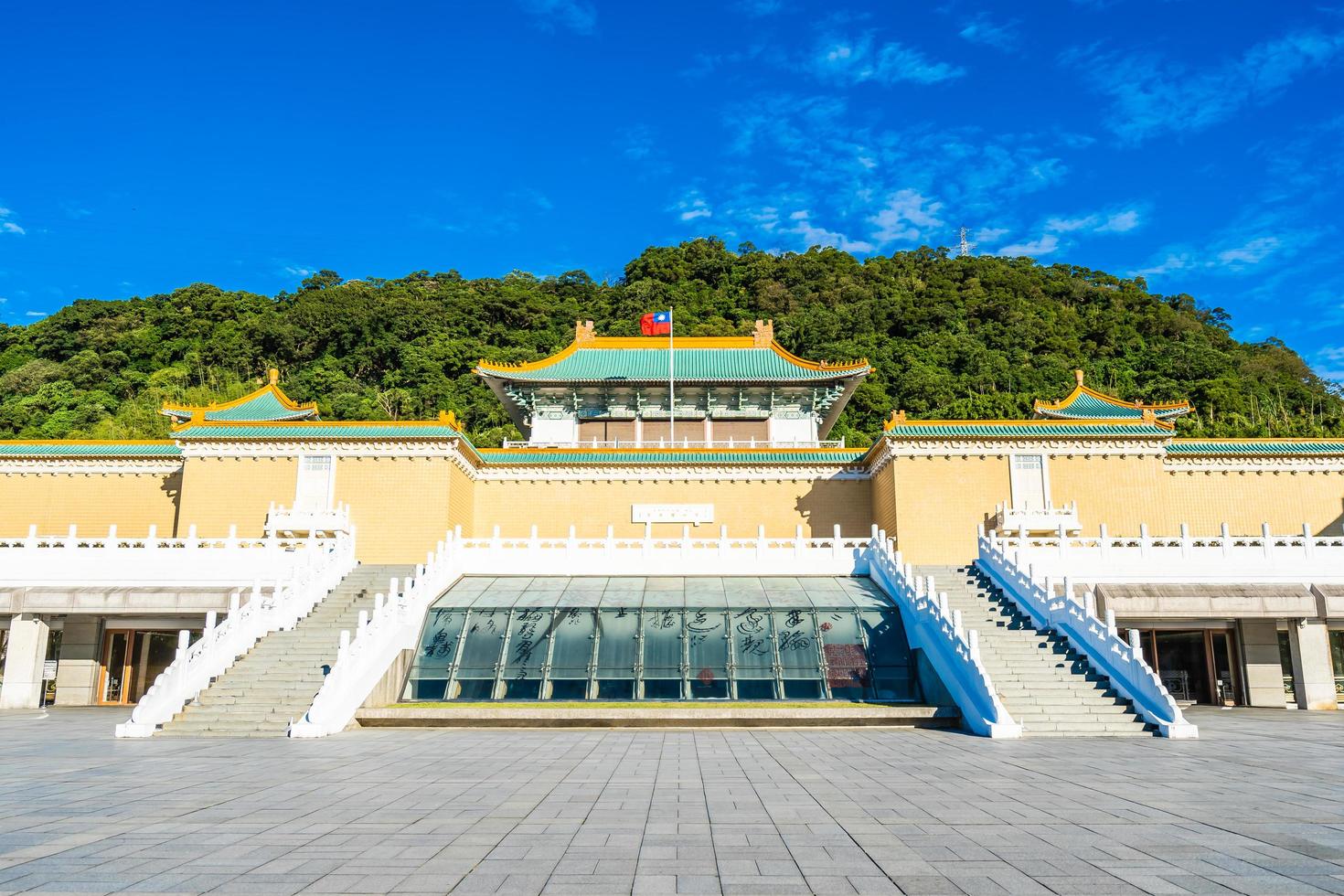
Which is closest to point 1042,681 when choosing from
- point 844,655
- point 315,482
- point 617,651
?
point 844,655

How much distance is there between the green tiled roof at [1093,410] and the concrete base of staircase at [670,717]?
1775 cm

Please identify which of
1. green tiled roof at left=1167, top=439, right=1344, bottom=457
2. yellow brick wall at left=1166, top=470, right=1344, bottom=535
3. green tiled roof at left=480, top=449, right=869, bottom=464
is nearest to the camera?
yellow brick wall at left=1166, top=470, right=1344, bottom=535

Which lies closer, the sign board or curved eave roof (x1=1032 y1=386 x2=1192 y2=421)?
the sign board

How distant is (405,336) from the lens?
234 ft

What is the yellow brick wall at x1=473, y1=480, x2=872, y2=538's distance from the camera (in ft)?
99.8

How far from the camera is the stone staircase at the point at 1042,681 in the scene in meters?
15.5

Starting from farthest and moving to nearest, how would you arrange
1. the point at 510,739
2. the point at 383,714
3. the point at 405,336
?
the point at 405,336
the point at 383,714
the point at 510,739

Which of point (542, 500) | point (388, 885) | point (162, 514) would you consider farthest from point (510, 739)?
point (162, 514)

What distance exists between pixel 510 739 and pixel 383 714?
3.04 metres

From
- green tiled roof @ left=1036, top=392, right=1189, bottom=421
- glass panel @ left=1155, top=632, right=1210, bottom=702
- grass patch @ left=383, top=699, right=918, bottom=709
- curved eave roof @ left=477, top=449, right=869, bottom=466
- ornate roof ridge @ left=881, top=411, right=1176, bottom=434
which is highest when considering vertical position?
green tiled roof @ left=1036, top=392, right=1189, bottom=421

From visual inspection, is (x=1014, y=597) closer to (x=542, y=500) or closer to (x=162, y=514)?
(x=542, y=500)

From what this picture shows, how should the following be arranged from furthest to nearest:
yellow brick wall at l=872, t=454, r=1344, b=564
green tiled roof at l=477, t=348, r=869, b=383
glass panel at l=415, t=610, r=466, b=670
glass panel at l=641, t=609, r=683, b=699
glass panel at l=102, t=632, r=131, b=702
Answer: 1. green tiled roof at l=477, t=348, r=869, b=383
2. yellow brick wall at l=872, t=454, r=1344, b=564
3. glass panel at l=102, t=632, r=131, b=702
4. glass panel at l=415, t=610, r=466, b=670
5. glass panel at l=641, t=609, r=683, b=699

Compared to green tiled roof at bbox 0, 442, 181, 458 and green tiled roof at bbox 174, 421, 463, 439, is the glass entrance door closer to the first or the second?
green tiled roof at bbox 174, 421, 463, 439

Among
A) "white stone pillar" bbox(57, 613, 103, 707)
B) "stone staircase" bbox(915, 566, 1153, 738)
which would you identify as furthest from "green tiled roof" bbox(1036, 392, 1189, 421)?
"white stone pillar" bbox(57, 613, 103, 707)
